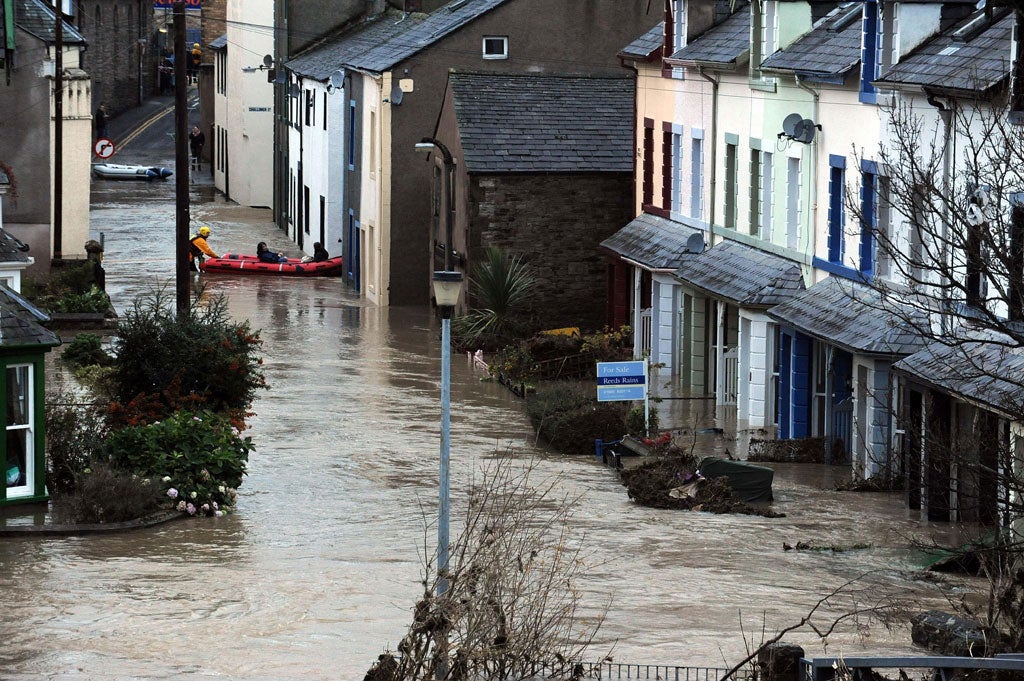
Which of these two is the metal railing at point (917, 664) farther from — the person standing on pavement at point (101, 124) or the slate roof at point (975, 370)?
the person standing on pavement at point (101, 124)

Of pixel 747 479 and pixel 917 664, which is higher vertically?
pixel 917 664

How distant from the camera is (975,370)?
17781 mm

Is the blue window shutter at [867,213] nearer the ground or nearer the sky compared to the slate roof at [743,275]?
nearer the sky

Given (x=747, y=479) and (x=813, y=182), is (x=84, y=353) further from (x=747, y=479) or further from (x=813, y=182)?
(x=747, y=479)

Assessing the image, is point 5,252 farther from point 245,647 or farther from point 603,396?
point 245,647

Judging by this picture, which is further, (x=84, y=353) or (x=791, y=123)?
→ (x=84, y=353)

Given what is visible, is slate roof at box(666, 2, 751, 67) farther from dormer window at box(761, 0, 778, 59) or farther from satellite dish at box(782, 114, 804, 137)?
satellite dish at box(782, 114, 804, 137)

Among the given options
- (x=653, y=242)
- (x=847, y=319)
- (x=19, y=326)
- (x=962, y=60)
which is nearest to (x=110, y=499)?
(x=19, y=326)

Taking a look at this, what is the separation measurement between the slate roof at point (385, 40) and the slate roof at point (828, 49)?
16.5m

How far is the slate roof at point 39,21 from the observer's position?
138 feet

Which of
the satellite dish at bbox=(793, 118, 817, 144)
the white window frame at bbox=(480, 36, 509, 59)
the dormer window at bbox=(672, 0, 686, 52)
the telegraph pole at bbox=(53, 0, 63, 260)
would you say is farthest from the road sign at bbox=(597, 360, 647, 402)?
the telegraph pole at bbox=(53, 0, 63, 260)

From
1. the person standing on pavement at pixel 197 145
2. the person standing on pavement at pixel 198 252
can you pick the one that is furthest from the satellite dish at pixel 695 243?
the person standing on pavement at pixel 197 145

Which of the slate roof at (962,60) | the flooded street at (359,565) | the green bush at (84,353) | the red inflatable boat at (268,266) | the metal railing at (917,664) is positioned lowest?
the flooded street at (359,565)

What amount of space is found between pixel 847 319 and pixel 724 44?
8554 mm
